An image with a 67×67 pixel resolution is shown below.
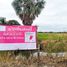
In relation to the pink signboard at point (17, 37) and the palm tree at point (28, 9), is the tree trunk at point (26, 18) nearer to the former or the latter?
the palm tree at point (28, 9)

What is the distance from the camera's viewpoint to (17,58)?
13938 millimetres

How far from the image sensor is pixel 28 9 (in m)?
72.9

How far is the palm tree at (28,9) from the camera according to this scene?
70.4m

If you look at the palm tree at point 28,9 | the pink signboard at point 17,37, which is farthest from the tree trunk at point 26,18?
the pink signboard at point 17,37

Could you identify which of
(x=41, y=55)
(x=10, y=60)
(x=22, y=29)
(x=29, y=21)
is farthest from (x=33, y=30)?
(x=29, y=21)

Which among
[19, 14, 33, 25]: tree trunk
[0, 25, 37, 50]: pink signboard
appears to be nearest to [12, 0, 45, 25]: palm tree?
[19, 14, 33, 25]: tree trunk

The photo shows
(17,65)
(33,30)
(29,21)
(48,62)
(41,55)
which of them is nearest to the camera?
(17,65)

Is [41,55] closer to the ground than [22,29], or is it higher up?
closer to the ground

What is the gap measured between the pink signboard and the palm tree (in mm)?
54088

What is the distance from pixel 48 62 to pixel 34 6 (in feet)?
195

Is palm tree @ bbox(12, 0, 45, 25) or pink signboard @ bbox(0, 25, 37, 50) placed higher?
pink signboard @ bbox(0, 25, 37, 50)

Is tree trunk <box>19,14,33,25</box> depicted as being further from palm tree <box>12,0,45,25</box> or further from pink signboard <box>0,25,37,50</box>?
pink signboard <box>0,25,37,50</box>

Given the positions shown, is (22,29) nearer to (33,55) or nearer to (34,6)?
(33,55)

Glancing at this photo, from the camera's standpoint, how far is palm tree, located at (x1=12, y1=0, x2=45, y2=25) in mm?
70375
